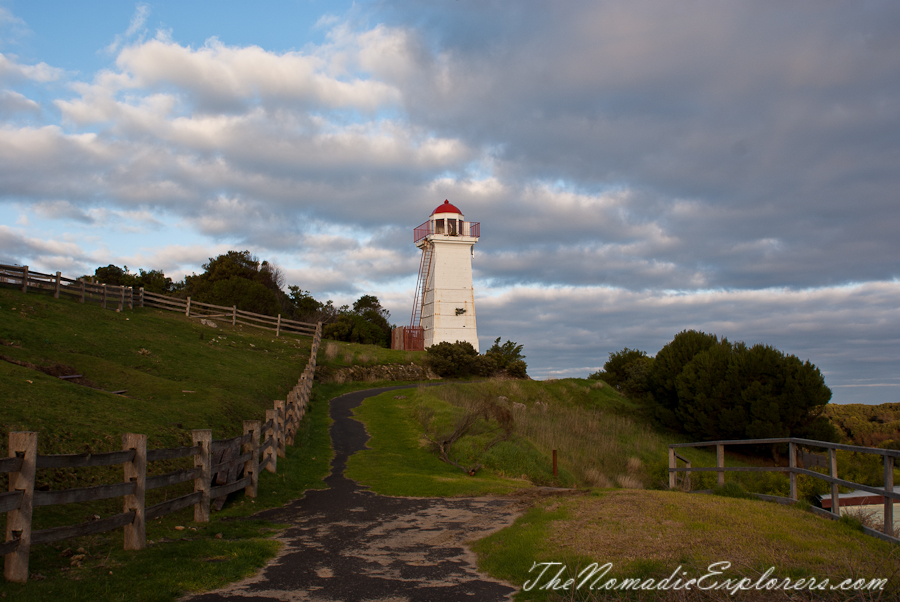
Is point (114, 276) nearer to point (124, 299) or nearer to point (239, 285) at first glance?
point (239, 285)

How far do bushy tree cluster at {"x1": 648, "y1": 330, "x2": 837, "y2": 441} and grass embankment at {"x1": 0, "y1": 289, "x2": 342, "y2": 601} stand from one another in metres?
18.0

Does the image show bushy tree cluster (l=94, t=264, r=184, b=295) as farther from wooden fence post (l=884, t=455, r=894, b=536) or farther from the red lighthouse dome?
wooden fence post (l=884, t=455, r=894, b=536)

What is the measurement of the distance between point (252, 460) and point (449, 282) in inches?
1411

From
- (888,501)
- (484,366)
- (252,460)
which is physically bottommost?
(252,460)

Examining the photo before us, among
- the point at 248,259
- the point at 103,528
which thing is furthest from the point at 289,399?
the point at 248,259

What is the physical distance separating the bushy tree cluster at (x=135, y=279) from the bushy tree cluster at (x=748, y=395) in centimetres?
4297

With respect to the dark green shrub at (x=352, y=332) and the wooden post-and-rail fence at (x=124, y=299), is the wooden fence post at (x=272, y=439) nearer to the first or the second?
the wooden post-and-rail fence at (x=124, y=299)

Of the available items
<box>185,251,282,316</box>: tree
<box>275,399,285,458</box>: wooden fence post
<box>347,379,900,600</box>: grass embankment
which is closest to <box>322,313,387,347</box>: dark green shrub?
<box>185,251,282,316</box>: tree

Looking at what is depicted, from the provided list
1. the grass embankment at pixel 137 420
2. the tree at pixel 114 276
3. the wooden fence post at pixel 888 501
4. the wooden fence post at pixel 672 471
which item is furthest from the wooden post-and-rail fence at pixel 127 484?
the tree at pixel 114 276

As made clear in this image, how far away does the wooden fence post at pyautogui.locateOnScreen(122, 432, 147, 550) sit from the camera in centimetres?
696

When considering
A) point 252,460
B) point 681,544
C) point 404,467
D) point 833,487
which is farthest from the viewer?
point 404,467

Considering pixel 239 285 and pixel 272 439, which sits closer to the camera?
pixel 272 439

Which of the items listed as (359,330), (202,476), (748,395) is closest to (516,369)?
(359,330)

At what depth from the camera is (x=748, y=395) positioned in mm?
27703
